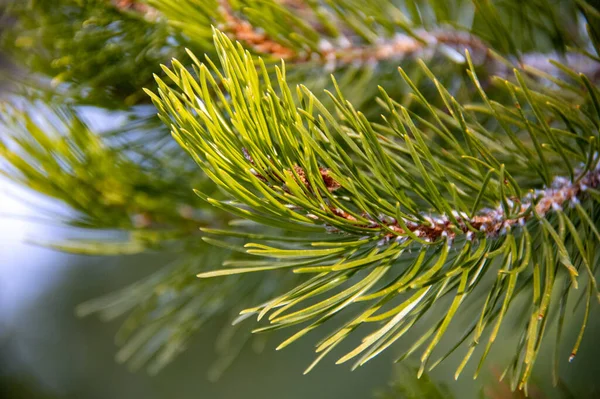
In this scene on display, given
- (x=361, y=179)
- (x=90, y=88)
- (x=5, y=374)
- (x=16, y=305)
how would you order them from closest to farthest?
Answer: 1. (x=361, y=179)
2. (x=90, y=88)
3. (x=5, y=374)
4. (x=16, y=305)

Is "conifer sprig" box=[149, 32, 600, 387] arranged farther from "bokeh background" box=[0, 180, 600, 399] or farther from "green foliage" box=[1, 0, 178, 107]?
"bokeh background" box=[0, 180, 600, 399]

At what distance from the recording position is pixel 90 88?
0.35 m

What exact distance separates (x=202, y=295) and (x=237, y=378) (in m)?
1.82

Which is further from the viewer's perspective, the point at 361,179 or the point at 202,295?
the point at 202,295

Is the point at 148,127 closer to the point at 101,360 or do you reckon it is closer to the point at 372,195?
the point at 372,195

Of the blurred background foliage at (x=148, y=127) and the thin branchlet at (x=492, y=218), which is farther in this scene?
the blurred background foliage at (x=148, y=127)

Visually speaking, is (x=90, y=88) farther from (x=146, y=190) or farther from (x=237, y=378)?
(x=237, y=378)

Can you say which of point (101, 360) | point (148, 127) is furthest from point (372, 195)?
point (101, 360)

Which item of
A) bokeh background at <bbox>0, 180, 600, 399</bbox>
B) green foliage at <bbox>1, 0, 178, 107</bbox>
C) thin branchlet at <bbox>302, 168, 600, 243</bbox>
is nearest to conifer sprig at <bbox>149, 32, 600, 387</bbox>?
thin branchlet at <bbox>302, 168, 600, 243</bbox>

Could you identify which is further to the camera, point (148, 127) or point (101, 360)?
point (101, 360)

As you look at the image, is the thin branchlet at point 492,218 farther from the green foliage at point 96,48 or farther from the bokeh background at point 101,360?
the bokeh background at point 101,360

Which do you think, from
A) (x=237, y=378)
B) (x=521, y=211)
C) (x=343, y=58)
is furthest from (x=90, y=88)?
(x=237, y=378)

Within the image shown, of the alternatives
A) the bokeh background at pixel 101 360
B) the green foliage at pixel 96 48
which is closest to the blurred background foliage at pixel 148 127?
the green foliage at pixel 96 48

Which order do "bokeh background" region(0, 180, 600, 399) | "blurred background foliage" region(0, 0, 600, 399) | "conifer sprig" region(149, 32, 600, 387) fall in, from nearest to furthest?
"conifer sprig" region(149, 32, 600, 387)
"blurred background foliage" region(0, 0, 600, 399)
"bokeh background" region(0, 180, 600, 399)
